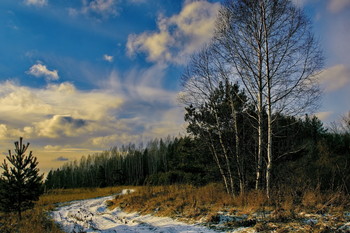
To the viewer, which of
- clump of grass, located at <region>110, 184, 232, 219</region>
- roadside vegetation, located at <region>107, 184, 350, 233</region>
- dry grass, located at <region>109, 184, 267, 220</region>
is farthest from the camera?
clump of grass, located at <region>110, 184, 232, 219</region>

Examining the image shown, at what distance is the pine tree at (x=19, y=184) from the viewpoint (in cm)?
1090

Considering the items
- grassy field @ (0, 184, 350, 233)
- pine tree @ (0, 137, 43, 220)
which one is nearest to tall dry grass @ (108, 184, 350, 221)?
grassy field @ (0, 184, 350, 233)

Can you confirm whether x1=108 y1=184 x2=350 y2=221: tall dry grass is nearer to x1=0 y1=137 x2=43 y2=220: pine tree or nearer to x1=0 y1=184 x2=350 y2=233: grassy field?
x1=0 y1=184 x2=350 y2=233: grassy field

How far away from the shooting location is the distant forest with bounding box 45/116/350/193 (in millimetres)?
10469

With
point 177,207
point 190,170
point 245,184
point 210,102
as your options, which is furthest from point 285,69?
point 190,170

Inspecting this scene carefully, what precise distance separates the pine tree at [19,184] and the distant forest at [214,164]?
1.80 metres

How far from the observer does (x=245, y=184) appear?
10.1 m

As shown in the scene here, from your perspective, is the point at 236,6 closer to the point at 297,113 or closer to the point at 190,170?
the point at 297,113

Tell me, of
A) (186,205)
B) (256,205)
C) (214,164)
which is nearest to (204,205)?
(186,205)

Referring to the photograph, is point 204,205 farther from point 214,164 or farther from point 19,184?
point 19,184

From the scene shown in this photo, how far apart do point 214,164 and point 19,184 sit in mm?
9986

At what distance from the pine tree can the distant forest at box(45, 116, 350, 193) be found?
5.90 ft

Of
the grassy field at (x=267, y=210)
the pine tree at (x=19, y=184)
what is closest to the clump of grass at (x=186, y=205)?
the grassy field at (x=267, y=210)

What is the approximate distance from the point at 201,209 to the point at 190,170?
14051 mm
